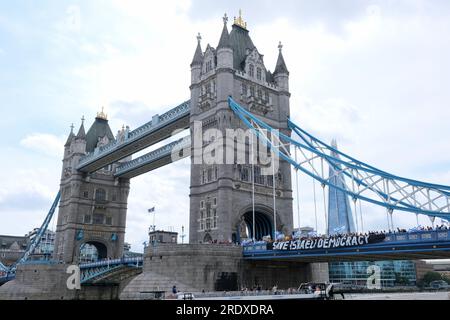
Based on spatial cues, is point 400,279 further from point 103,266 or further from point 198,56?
point 198,56

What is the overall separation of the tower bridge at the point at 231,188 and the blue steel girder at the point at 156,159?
0.67 ft

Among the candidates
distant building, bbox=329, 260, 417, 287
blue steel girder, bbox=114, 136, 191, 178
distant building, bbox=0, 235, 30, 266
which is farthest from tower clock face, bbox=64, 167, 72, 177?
distant building, bbox=329, 260, 417, 287

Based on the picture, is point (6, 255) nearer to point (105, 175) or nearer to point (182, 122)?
point (105, 175)

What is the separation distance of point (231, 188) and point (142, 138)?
24882 mm

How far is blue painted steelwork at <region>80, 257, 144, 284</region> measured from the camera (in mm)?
54531

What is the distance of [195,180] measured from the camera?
52.2m

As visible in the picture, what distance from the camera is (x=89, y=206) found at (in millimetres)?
82312

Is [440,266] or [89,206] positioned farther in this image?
[440,266]

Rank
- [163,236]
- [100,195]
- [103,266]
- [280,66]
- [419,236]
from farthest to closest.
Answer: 1. [163,236]
2. [100,195]
3. [103,266]
4. [280,66]
5. [419,236]

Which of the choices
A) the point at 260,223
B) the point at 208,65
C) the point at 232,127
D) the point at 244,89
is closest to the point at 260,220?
the point at 260,223

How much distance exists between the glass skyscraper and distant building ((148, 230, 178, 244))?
116 ft

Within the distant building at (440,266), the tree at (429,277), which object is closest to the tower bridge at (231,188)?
the tree at (429,277)
